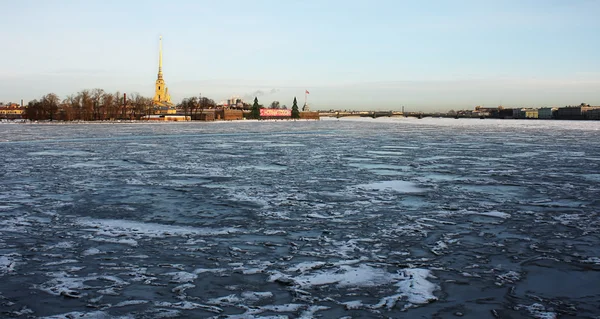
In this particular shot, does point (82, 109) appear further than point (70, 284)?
Yes

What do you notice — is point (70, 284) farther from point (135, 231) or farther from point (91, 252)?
point (135, 231)

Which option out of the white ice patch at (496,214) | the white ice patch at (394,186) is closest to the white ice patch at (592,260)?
the white ice patch at (496,214)

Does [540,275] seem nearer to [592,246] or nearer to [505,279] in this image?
[505,279]

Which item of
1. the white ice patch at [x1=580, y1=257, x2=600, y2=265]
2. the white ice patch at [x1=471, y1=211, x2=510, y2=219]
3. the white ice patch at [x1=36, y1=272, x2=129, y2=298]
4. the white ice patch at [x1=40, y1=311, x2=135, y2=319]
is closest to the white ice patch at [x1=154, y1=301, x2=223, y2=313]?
the white ice patch at [x1=40, y1=311, x2=135, y2=319]

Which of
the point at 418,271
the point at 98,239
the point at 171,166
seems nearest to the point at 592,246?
the point at 418,271

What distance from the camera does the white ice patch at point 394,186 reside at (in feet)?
41.7

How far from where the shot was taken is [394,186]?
43.9 ft

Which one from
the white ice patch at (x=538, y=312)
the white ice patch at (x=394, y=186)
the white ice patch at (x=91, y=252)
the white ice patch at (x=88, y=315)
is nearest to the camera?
the white ice patch at (x=88, y=315)

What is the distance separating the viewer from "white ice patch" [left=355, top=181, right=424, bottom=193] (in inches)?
501

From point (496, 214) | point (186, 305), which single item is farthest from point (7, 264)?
point (496, 214)

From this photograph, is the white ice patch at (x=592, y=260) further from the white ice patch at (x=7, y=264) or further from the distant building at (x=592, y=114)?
the distant building at (x=592, y=114)

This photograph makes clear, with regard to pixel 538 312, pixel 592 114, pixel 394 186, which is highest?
pixel 592 114

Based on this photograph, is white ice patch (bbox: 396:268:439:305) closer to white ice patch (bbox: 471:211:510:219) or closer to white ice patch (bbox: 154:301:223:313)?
white ice patch (bbox: 154:301:223:313)

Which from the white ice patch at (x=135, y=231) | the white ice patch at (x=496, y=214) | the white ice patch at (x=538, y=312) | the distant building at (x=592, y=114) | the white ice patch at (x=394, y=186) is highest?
the distant building at (x=592, y=114)
